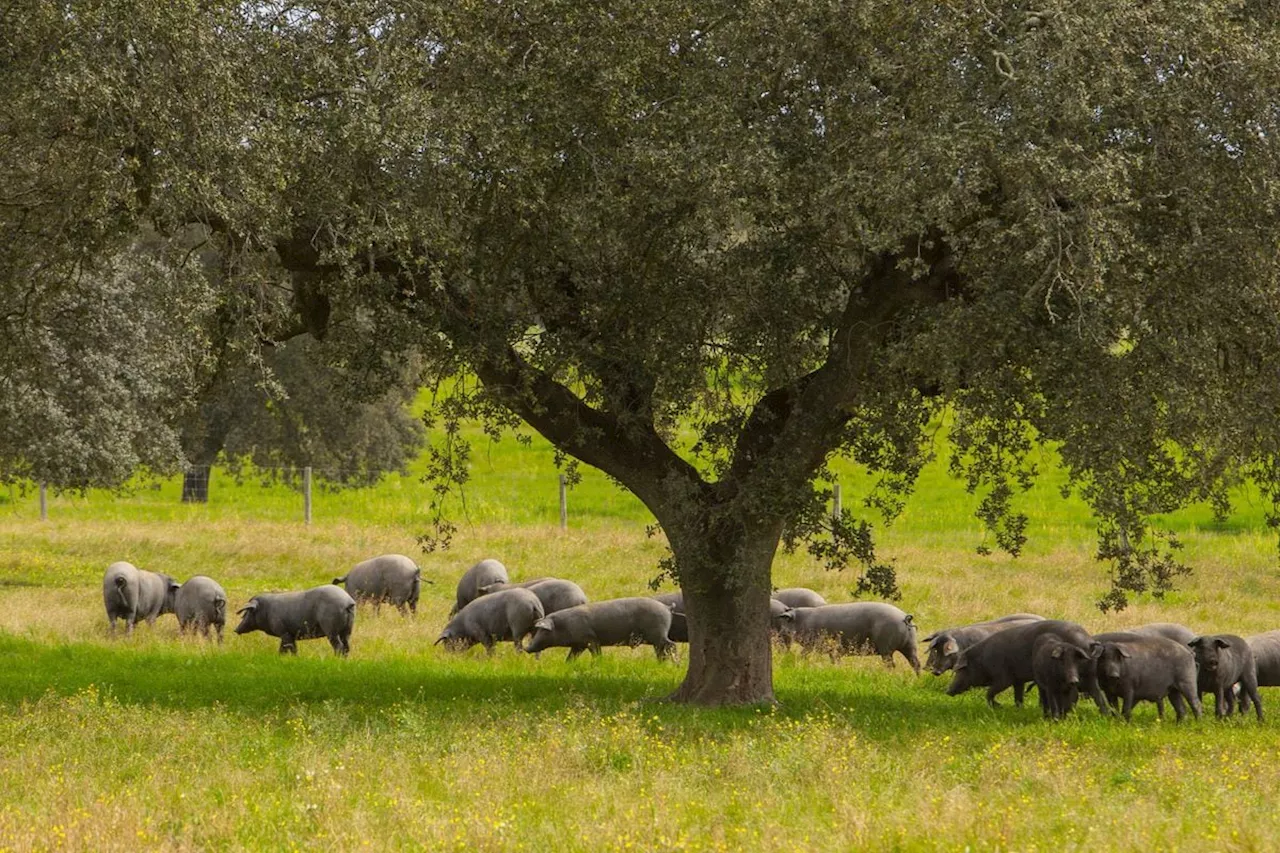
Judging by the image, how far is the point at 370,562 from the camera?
28.1 meters

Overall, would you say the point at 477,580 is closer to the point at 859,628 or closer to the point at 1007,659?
the point at 859,628

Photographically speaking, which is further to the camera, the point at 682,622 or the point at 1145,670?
the point at 682,622

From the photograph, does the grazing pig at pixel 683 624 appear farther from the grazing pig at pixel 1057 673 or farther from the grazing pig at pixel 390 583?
the grazing pig at pixel 1057 673

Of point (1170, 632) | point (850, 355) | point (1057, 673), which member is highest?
point (850, 355)

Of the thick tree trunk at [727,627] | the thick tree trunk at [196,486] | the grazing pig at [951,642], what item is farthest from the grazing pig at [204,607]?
the thick tree trunk at [196,486]

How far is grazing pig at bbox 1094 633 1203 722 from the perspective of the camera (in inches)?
680

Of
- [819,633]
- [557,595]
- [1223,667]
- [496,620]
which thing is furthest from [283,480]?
[1223,667]

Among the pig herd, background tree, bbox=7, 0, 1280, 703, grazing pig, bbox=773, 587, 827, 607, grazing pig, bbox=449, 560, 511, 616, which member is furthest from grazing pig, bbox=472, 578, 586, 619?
background tree, bbox=7, 0, 1280, 703

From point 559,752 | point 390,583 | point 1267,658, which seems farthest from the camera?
point 390,583

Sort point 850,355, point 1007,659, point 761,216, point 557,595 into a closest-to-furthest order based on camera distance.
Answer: point 761,216
point 850,355
point 1007,659
point 557,595

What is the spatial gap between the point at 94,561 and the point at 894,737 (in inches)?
979

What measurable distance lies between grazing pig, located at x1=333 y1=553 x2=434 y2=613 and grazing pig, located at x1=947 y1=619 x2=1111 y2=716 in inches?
464

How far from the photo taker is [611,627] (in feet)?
74.2

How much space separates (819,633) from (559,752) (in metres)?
10.8
